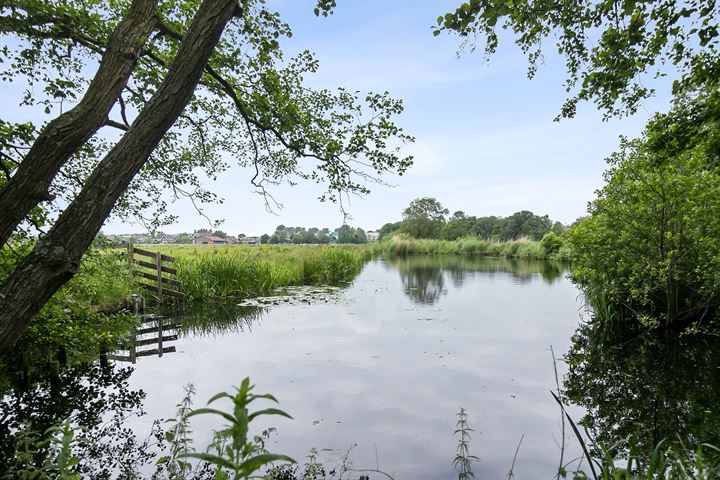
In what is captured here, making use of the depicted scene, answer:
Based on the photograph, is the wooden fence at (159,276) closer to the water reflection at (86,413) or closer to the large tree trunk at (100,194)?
the water reflection at (86,413)

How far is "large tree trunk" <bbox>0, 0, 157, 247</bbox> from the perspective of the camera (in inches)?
89.2

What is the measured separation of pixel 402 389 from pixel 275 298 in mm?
8094

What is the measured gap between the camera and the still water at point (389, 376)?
4.01 metres

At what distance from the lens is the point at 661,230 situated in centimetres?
724

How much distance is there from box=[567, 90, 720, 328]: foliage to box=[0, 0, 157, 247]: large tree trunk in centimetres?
667

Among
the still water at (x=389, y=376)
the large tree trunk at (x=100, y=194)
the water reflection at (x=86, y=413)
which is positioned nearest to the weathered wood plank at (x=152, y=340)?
the still water at (x=389, y=376)

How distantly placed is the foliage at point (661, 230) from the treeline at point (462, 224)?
1874 inches

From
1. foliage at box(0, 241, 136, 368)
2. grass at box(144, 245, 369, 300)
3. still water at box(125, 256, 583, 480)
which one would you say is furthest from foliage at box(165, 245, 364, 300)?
foliage at box(0, 241, 136, 368)

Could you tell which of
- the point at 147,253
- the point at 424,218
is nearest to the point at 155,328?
the point at 147,253

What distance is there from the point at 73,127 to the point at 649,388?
6.83m

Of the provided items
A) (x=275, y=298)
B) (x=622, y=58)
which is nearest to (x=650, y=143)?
(x=622, y=58)

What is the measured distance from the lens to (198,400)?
503cm

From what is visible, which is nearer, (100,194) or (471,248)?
(100,194)

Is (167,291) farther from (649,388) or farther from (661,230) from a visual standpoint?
(661,230)
